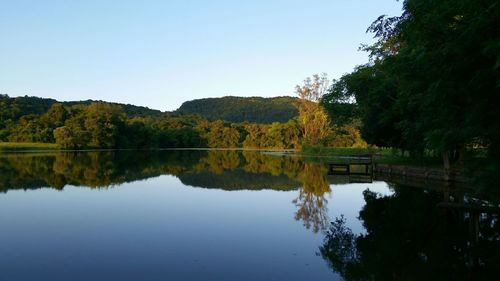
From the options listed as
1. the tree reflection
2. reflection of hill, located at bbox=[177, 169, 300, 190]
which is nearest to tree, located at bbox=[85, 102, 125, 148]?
reflection of hill, located at bbox=[177, 169, 300, 190]

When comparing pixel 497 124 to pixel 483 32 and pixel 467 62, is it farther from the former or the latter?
pixel 483 32

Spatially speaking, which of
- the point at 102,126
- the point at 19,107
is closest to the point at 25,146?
the point at 102,126

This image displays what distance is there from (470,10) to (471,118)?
2149mm

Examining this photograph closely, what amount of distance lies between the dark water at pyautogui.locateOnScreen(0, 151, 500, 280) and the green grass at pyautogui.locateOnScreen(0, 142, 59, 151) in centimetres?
6883

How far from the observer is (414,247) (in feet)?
31.1

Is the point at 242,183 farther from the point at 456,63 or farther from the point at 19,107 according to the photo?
the point at 19,107

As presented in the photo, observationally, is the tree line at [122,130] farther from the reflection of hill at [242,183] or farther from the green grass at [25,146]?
the reflection of hill at [242,183]

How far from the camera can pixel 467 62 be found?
25.8ft

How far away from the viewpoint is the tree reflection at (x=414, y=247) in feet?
25.6

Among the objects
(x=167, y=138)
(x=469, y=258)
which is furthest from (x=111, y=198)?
(x=167, y=138)

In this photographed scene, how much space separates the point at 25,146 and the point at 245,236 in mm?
83898

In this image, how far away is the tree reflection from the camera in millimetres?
7801

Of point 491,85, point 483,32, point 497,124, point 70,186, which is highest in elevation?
point 483,32

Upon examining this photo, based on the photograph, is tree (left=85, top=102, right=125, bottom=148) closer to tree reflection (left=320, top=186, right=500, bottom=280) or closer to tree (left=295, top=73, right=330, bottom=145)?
tree (left=295, top=73, right=330, bottom=145)
